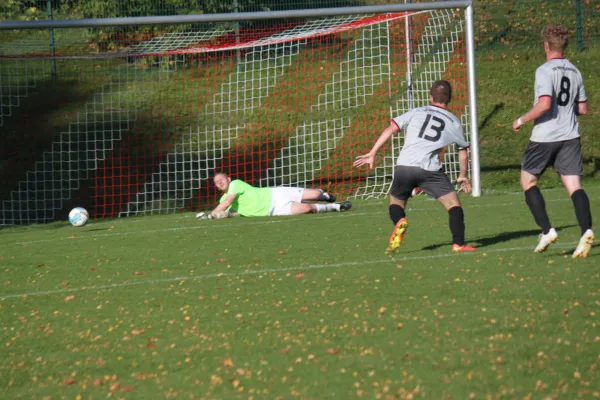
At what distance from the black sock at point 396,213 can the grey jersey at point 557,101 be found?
1.27 m

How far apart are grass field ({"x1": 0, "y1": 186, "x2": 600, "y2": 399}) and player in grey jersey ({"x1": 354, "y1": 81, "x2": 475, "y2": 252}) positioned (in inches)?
13.2

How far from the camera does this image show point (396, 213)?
26.3ft

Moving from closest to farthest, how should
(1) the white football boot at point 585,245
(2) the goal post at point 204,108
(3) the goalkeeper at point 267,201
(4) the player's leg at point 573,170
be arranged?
(1) the white football boot at point 585,245 < (4) the player's leg at point 573,170 < (3) the goalkeeper at point 267,201 < (2) the goal post at point 204,108

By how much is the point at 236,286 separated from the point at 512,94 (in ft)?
44.0

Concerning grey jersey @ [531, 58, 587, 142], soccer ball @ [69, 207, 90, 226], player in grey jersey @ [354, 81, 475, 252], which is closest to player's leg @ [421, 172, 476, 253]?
player in grey jersey @ [354, 81, 475, 252]

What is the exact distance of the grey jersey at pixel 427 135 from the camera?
7.95 metres

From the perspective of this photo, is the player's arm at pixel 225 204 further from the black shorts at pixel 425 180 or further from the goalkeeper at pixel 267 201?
the black shorts at pixel 425 180

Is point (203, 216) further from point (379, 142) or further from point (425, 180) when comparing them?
point (425, 180)

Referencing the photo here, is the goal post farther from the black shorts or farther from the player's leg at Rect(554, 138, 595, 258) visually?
the player's leg at Rect(554, 138, 595, 258)

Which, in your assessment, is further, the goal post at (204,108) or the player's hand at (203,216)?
the goal post at (204,108)

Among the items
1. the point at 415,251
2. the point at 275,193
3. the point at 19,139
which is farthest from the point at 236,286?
the point at 19,139

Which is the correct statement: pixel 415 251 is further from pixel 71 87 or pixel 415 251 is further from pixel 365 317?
pixel 71 87

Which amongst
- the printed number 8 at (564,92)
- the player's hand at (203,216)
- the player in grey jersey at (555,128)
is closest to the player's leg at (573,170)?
the player in grey jersey at (555,128)

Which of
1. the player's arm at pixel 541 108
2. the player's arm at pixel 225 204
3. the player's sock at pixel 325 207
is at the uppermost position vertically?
the player's arm at pixel 541 108
